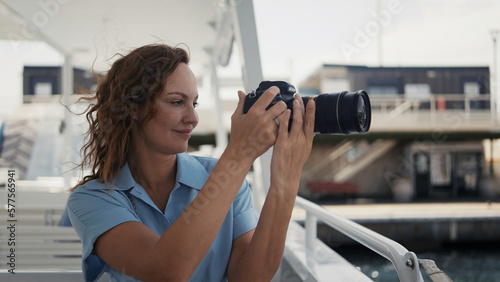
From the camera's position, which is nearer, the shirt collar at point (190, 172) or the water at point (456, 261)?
the shirt collar at point (190, 172)

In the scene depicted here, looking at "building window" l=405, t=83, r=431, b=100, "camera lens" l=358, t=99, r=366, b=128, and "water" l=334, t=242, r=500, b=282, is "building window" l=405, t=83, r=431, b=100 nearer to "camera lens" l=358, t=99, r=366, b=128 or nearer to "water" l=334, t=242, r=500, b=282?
"water" l=334, t=242, r=500, b=282

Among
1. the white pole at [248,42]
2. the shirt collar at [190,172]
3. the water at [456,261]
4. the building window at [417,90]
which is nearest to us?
the shirt collar at [190,172]

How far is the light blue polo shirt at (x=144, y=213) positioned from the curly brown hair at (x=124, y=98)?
0.12 ft

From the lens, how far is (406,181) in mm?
11188

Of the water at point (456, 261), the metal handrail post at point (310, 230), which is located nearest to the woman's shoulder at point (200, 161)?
the metal handrail post at point (310, 230)

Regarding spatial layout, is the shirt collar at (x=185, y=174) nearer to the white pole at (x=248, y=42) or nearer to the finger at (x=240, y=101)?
the finger at (x=240, y=101)

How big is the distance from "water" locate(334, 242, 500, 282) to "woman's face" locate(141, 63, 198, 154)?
6.79m

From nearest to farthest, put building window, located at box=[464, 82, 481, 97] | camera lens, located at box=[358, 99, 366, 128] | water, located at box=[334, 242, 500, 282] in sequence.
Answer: camera lens, located at box=[358, 99, 366, 128] → water, located at box=[334, 242, 500, 282] → building window, located at box=[464, 82, 481, 97]

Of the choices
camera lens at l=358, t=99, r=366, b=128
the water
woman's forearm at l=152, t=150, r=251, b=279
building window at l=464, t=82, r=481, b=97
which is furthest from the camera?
building window at l=464, t=82, r=481, b=97

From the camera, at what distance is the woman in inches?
21.1

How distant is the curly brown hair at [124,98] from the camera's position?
2.15 feet

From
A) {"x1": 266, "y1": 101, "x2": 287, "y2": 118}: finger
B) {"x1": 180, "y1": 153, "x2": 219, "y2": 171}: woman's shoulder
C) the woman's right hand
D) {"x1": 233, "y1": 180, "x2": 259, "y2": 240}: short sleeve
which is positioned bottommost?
{"x1": 233, "y1": 180, "x2": 259, "y2": 240}: short sleeve

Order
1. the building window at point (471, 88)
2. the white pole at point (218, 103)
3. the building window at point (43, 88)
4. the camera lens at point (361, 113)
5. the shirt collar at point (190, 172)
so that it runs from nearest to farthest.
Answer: the camera lens at point (361, 113), the shirt collar at point (190, 172), the white pole at point (218, 103), the building window at point (43, 88), the building window at point (471, 88)

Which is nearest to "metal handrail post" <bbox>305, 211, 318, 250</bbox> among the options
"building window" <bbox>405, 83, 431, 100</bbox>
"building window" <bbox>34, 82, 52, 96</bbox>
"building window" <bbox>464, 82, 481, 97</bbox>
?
"building window" <bbox>34, 82, 52, 96</bbox>
